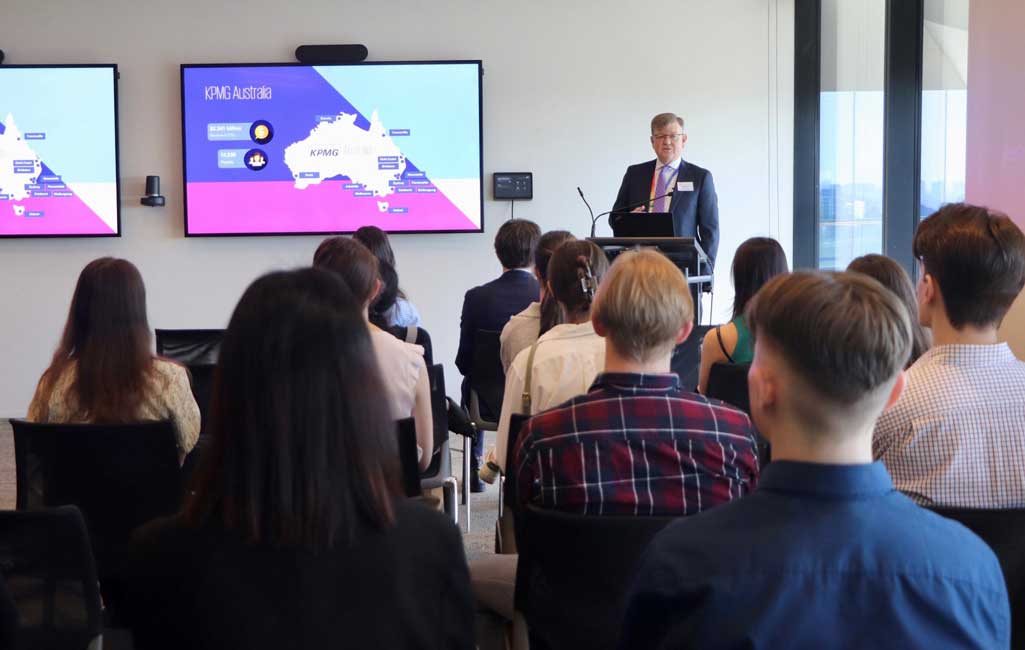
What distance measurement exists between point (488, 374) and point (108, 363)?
1919 mm

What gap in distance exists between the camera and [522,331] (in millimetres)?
3857

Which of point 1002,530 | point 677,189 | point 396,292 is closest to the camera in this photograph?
point 1002,530

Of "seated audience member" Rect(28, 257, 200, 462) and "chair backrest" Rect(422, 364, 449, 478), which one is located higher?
"seated audience member" Rect(28, 257, 200, 462)

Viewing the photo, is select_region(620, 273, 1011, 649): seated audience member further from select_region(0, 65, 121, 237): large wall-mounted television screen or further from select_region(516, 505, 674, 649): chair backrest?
select_region(0, 65, 121, 237): large wall-mounted television screen

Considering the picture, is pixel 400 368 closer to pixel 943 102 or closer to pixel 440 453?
pixel 440 453

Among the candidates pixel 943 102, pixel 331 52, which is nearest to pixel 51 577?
pixel 943 102

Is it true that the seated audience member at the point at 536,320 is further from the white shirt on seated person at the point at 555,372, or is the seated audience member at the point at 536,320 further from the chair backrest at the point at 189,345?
the chair backrest at the point at 189,345

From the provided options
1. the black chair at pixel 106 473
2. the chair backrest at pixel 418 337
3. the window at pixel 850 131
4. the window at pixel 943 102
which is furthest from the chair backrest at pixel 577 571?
the window at pixel 850 131

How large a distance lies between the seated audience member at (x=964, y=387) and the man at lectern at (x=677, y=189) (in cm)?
435

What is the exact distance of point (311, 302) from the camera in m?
1.30

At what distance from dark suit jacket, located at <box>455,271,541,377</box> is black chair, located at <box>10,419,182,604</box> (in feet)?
7.32

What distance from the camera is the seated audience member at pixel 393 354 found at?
10.2 feet

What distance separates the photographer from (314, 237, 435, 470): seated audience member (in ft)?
10.2

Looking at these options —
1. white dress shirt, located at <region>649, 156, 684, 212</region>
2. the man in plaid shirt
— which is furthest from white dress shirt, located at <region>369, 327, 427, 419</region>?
white dress shirt, located at <region>649, 156, 684, 212</region>
